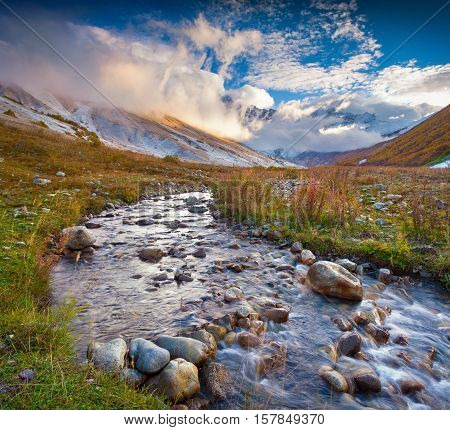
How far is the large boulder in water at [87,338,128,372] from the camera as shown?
10.6 feet

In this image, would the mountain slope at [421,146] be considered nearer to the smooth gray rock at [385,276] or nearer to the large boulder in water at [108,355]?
the smooth gray rock at [385,276]

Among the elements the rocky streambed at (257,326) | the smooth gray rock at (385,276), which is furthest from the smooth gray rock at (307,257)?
the smooth gray rock at (385,276)

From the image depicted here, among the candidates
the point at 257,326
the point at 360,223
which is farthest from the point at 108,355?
the point at 360,223

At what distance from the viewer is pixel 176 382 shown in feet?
10.4

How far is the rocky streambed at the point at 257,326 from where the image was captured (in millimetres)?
3480

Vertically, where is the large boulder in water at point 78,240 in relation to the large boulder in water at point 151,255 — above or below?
above

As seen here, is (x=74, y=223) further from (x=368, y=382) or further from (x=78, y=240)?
(x=368, y=382)

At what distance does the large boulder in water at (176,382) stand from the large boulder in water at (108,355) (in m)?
0.40

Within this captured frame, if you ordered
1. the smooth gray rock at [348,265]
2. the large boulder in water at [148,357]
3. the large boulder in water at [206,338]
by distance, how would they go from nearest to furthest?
the large boulder in water at [148,357] → the large boulder in water at [206,338] → the smooth gray rock at [348,265]

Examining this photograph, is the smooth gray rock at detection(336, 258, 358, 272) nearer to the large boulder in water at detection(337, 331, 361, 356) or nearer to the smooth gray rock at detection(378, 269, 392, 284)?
the smooth gray rock at detection(378, 269, 392, 284)

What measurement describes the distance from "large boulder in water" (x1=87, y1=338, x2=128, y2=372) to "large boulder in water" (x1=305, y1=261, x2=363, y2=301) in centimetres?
401

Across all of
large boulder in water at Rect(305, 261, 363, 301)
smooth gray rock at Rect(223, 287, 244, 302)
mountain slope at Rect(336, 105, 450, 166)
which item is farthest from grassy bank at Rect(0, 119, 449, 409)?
mountain slope at Rect(336, 105, 450, 166)

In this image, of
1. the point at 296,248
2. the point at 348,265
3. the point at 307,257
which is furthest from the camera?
the point at 296,248

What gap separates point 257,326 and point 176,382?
1892 mm
